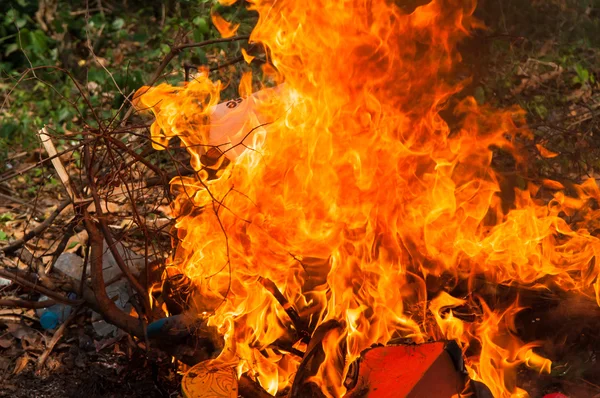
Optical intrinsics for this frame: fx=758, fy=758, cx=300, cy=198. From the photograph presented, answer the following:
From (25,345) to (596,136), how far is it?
419 cm

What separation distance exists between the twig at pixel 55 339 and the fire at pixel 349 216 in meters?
0.74

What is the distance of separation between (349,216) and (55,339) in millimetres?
1817

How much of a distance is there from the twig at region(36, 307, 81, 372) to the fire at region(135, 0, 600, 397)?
2.44 feet

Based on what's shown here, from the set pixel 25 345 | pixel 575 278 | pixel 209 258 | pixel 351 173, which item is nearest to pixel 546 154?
pixel 575 278

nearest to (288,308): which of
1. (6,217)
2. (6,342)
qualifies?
(6,342)

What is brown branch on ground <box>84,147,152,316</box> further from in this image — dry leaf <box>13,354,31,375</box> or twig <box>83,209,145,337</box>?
dry leaf <box>13,354,31,375</box>

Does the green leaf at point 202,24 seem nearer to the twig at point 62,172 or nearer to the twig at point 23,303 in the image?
the twig at point 62,172

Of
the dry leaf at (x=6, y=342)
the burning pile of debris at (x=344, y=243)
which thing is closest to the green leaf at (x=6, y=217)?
the dry leaf at (x=6, y=342)

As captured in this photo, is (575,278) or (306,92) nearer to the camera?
(575,278)

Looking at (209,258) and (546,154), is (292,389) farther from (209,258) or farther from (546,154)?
(546,154)

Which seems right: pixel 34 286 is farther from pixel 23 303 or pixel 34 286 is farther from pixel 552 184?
pixel 552 184

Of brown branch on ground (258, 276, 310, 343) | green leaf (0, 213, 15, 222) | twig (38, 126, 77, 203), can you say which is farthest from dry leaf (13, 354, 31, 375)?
green leaf (0, 213, 15, 222)

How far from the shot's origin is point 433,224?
3.83m

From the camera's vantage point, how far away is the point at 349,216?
3.75 metres
